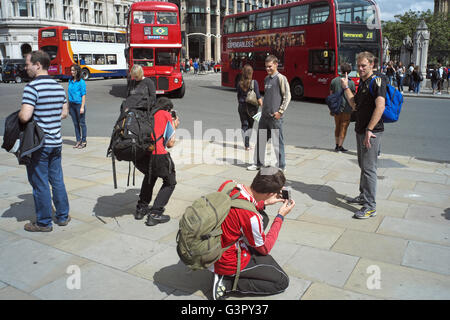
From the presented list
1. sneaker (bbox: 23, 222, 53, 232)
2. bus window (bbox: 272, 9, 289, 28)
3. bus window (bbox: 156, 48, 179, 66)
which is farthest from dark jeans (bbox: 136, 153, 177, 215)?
bus window (bbox: 272, 9, 289, 28)

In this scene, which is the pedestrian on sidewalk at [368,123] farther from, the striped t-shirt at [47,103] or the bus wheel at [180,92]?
the bus wheel at [180,92]

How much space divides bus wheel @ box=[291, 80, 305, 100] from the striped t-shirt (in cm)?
1534

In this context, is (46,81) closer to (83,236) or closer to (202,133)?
(83,236)

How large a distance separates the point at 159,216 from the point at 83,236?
2.54 feet

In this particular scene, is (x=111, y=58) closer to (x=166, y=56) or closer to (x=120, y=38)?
(x=120, y=38)

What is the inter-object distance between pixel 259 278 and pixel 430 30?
60.2 metres

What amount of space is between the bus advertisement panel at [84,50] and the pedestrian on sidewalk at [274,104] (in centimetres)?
2709

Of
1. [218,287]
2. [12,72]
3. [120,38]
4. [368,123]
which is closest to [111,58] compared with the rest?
[120,38]

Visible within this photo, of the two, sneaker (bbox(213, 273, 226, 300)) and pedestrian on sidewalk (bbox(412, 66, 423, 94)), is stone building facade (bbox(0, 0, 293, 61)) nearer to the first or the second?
pedestrian on sidewalk (bbox(412, 66, 423, 94))

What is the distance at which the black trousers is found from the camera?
2844 millimetres

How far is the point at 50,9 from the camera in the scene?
44.2 meters

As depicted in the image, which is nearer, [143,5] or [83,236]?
[83,236]

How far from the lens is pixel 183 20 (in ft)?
201
